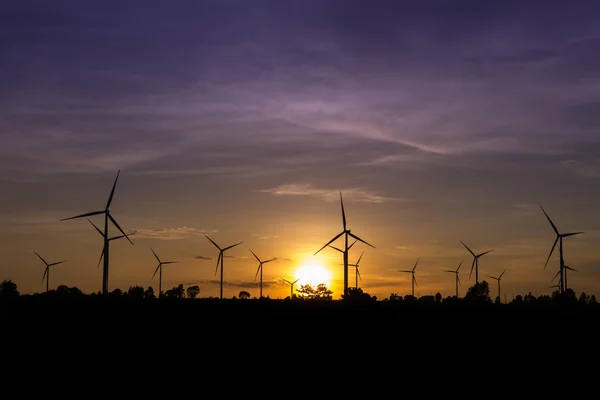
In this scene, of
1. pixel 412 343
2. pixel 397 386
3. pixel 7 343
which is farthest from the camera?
pixel 412 343

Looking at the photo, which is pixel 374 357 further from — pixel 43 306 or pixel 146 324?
pixel 43 306

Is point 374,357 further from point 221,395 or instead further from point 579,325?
point 579,325

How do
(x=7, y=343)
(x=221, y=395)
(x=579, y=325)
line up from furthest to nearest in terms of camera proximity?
1. (x=579, y=325)
2. (x=7, y=343)
3. (x=221, y=395)

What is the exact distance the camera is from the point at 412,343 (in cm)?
14725

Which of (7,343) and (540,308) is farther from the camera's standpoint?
(540,308)

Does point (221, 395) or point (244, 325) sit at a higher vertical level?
point (244, 325)

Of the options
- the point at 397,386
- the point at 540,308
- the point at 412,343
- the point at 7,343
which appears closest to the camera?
the point at 397,386

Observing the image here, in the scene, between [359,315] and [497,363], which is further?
[359,315]

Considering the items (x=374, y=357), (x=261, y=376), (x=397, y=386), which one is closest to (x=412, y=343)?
(x=374, y=357)

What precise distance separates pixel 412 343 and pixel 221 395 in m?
42.3

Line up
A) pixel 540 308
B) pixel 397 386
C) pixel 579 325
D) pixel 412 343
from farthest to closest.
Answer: pixel 540 308
pixel 579 325
pixel 412 343
pixel 397 386

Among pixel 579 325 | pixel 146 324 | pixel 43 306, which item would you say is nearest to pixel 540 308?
pixel 579 325

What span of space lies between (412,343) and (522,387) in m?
24.3

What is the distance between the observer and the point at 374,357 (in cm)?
13900
